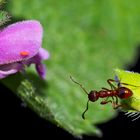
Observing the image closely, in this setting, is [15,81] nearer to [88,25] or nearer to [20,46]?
[20,46]

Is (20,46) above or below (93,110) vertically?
above

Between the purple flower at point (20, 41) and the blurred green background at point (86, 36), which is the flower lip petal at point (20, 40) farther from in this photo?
the blurred green background at point (86, 36)

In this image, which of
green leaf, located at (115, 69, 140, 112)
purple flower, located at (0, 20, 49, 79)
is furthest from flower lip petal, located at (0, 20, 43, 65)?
green leaf, located at (115, 69, 140, 112)

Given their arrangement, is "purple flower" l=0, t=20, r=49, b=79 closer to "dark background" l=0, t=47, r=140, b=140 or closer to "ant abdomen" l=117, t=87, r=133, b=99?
"ant abdomen" l=117, t=87, r=133, b=99

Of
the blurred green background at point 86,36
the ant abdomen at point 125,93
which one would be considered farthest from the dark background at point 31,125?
the ant abdomen at point 125,93

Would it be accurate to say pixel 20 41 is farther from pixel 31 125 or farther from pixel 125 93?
→ pixel 31 125

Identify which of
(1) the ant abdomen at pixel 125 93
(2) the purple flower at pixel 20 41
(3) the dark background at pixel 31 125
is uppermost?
(2) the purple flower at pixel 20 41

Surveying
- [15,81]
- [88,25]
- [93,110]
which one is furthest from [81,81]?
[15,81]
